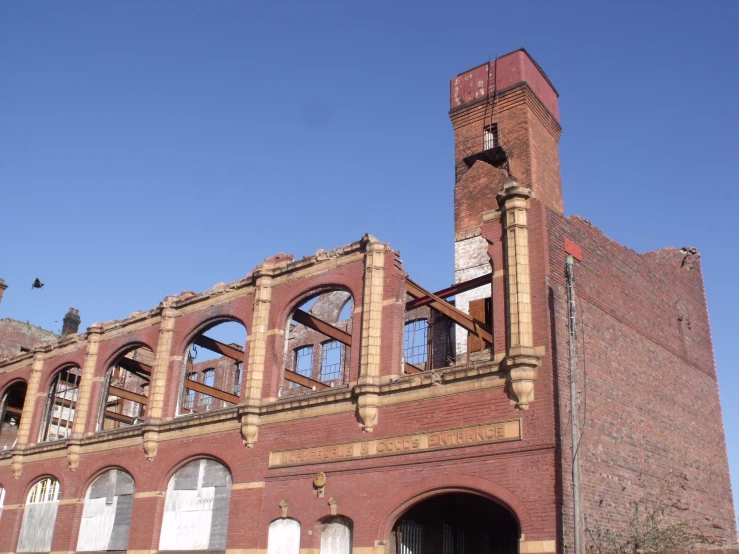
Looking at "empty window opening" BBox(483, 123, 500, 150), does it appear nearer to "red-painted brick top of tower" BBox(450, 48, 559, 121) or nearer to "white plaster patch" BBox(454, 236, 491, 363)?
"red-painted brick top of tower" BBox(450, 48, 559, 121)

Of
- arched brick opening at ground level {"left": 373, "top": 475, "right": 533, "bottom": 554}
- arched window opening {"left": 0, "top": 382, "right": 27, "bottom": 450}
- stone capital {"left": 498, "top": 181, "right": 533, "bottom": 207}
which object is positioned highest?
stone capital {"left": 498, "top": 181, "right": 533, "bottom": 207}

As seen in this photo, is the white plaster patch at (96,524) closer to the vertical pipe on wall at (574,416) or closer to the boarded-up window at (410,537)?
the boarded-up window at (410,537)

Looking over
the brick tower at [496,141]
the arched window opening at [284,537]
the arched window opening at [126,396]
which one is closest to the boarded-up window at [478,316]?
the brick tower at [496,141]

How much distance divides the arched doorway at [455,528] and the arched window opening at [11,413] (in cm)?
2169

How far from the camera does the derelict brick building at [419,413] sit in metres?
15.8

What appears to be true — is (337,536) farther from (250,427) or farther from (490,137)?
(490,137)

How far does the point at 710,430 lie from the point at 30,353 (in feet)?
82.9

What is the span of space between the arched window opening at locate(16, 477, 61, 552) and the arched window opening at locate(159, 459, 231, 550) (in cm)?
626

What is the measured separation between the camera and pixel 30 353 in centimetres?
3088

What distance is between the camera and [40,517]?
26.4 meters

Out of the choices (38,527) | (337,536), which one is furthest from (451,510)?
(38,527)

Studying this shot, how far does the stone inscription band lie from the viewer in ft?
51.4

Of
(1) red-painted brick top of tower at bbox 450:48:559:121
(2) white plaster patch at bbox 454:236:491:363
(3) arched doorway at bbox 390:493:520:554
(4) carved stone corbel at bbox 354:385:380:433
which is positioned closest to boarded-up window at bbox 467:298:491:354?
(2) white plaster patch at bbox 454:236:491:363

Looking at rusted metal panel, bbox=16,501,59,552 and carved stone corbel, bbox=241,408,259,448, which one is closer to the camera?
carved stone corbel, bbox=241,408,259,448
